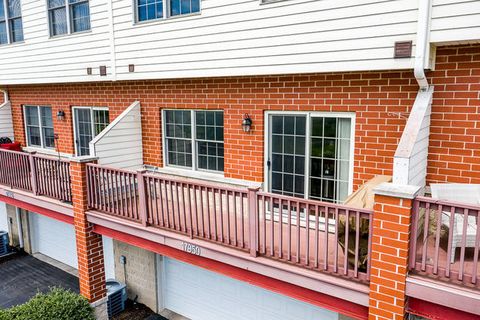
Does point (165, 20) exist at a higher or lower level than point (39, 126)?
higher

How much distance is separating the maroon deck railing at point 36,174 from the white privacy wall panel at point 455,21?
21.4 feet

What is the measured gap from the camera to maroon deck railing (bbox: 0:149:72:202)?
7508mm

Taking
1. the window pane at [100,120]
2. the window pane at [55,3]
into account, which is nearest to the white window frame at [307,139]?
the window pane at [100,120]

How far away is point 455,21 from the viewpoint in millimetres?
4266

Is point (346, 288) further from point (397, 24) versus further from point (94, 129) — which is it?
point (94, 129)

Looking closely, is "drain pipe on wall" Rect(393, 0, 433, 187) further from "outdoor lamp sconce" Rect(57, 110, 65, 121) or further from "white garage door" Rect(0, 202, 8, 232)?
"white garage door" Rect(0, 202, 8, 232)

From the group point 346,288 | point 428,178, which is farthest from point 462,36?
point 346,288

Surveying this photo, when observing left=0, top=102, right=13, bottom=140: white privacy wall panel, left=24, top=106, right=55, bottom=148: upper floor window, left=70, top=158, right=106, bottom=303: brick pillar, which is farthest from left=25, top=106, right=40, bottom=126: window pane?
left=70, top=158, right=106, bottom=303: brick pillar

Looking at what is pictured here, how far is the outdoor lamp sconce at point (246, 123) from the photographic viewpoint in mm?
6617

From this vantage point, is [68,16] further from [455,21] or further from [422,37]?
[455,21]

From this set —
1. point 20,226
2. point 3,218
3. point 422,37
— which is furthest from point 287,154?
point 3,218

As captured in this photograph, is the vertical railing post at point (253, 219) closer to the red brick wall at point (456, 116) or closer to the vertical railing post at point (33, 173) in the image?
Result: the red brick wall at point (456, 116)

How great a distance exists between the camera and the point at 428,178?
5.08 metres

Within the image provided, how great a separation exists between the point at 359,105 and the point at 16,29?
9.58 m
